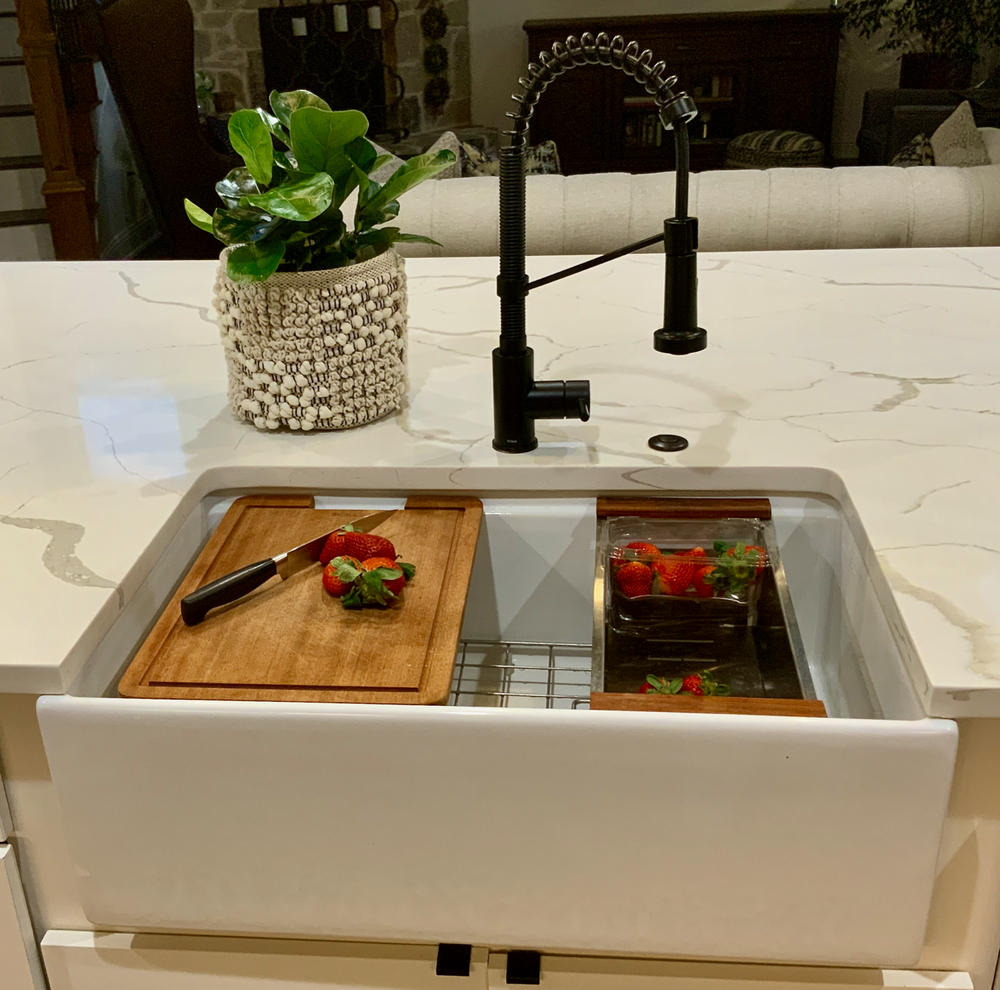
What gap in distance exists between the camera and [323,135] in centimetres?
104

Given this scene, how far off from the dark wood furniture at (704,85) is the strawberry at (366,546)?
19.0 ft

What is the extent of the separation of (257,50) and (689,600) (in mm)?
6315

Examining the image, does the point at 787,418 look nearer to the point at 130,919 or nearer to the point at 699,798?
the point at 699,798

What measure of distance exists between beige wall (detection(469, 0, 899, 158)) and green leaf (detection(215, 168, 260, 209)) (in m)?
5.90

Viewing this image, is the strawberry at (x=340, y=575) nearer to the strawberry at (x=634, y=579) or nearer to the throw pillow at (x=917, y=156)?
the strawberry at (x=634, y=579)

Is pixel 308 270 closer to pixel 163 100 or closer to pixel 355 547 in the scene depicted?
pixel 355 547

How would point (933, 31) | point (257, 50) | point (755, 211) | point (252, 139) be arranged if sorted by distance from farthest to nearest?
point (257, 50) < point (933, 31) < point (755, 211) < point (252, 139)

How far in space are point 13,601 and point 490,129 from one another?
636 centimetres

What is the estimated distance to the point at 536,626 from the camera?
3.91ft

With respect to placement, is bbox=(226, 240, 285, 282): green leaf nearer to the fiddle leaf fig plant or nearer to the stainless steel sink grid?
the fiddle leaf fig plant

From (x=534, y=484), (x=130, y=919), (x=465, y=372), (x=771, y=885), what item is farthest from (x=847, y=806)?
(x=465, y=372)

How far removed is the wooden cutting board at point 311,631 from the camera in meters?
0.86

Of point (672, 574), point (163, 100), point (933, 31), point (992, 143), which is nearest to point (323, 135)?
point (672, 574)

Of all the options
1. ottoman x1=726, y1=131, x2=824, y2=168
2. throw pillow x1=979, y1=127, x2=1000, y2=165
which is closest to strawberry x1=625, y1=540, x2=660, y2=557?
throw pillow x1=979, y1=127, x2=1000, y2=165
